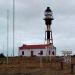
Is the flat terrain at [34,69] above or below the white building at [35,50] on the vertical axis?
below

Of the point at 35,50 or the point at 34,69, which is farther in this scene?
the point at 35,50

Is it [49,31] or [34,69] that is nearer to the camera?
[34,69]

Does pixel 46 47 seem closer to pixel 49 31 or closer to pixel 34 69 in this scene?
pixel 49 31

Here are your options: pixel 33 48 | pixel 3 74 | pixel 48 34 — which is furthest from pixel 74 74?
pixel 33 48

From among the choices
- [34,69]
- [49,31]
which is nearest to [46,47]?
[49,31]

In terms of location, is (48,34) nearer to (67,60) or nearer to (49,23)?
(49,23)

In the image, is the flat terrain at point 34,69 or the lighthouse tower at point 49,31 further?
the lighthouse tower at point 49,31

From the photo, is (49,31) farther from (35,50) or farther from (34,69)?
(34,69)

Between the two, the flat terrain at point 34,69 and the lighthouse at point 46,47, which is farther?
the lighthouse at point 46,47

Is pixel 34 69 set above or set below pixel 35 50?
below

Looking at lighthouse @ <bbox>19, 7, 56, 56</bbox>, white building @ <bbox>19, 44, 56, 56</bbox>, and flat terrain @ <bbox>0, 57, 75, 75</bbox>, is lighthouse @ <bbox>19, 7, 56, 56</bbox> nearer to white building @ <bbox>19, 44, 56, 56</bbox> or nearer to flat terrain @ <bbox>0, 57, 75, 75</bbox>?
white building @ <bbox>19, 44, 56, 56</bbox>

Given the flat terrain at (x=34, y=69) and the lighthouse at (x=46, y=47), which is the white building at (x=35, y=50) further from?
the flat terrain at (x=34, y=69)

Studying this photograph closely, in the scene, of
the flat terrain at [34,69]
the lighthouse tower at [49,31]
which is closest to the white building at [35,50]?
the lighthouse tower at [49,31]

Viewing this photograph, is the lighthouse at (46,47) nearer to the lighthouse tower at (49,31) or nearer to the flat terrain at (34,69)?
the lighthouse tower at (49,31)
